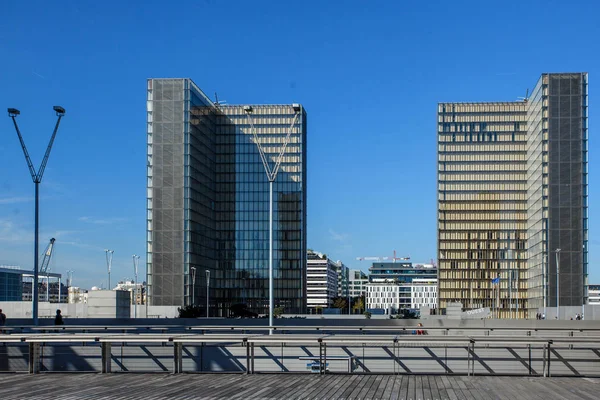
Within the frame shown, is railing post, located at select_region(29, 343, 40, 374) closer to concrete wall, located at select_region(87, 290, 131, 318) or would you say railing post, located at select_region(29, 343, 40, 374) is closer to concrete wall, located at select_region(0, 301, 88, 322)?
concrete wall, located at select_region(87, 290, 131, 318)

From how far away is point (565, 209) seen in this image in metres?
122

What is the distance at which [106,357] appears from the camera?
66.9 feet

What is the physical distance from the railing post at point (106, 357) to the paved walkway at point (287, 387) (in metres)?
0.45

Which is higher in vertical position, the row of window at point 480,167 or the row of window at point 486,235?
the row of window at point 480,167

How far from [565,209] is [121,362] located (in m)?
110

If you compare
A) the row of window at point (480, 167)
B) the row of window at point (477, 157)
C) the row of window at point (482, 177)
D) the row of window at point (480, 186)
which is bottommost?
the row of window at point (480, 186)

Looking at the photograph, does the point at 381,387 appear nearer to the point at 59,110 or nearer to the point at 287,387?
the point at 287,387

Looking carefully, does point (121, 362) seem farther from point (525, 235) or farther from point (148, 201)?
point (525, 235)

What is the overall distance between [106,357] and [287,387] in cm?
569

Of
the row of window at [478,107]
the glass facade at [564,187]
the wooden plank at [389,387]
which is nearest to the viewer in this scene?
the wooden plank at [389,387]

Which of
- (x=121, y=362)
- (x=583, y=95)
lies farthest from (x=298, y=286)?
(x=121, y=362)

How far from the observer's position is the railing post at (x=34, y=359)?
20.4 metres

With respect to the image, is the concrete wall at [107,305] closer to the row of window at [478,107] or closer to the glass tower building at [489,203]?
the glass tower building at [489,203]

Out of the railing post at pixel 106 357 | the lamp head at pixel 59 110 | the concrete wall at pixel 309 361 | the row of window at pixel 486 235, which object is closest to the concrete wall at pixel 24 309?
the lamp head at pixel 59 110
